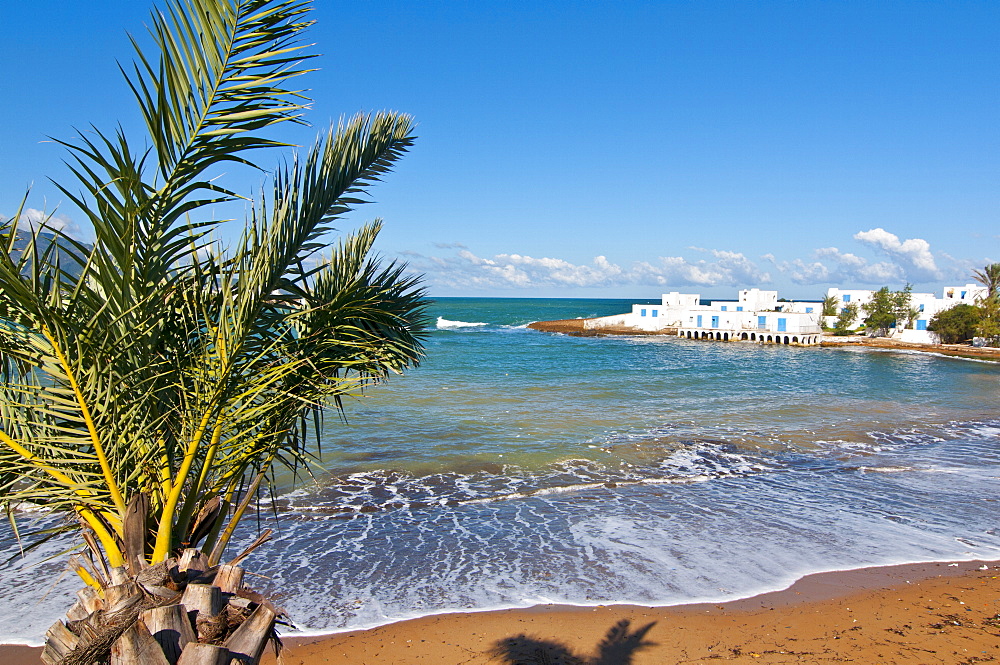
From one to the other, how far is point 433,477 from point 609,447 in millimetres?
5094

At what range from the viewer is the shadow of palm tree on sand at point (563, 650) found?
6051 mm

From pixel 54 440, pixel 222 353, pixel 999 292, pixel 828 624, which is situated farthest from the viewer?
pixel 999 292

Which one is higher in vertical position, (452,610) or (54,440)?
(54,440)

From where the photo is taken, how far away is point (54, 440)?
8.47 ft

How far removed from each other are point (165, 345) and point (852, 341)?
62.4 metres

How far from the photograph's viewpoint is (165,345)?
3020 mm

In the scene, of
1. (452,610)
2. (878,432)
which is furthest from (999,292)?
(452,610)

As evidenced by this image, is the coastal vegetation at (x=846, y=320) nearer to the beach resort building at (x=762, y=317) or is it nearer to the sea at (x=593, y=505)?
the beach resort building at (x=762, y=317)

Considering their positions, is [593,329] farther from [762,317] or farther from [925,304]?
[925,304]

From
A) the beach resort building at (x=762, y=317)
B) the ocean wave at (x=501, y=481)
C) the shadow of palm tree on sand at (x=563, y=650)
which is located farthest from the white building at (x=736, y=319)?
the shadow of palm tree on sand at (x=563, y=650)

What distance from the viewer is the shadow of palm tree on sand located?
605 centimetres

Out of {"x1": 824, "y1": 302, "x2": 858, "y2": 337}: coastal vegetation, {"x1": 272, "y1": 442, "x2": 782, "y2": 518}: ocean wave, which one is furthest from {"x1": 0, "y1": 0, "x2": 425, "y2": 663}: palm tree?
{"x1": 824, "y1": 302, "x2": 858, "y2": 337}: coastal vegetation

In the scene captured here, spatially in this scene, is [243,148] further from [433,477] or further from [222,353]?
[433,477]

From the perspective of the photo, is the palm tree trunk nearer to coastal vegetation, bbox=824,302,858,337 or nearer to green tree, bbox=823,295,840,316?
coastal vegetation, bbox=824,302,858,337
